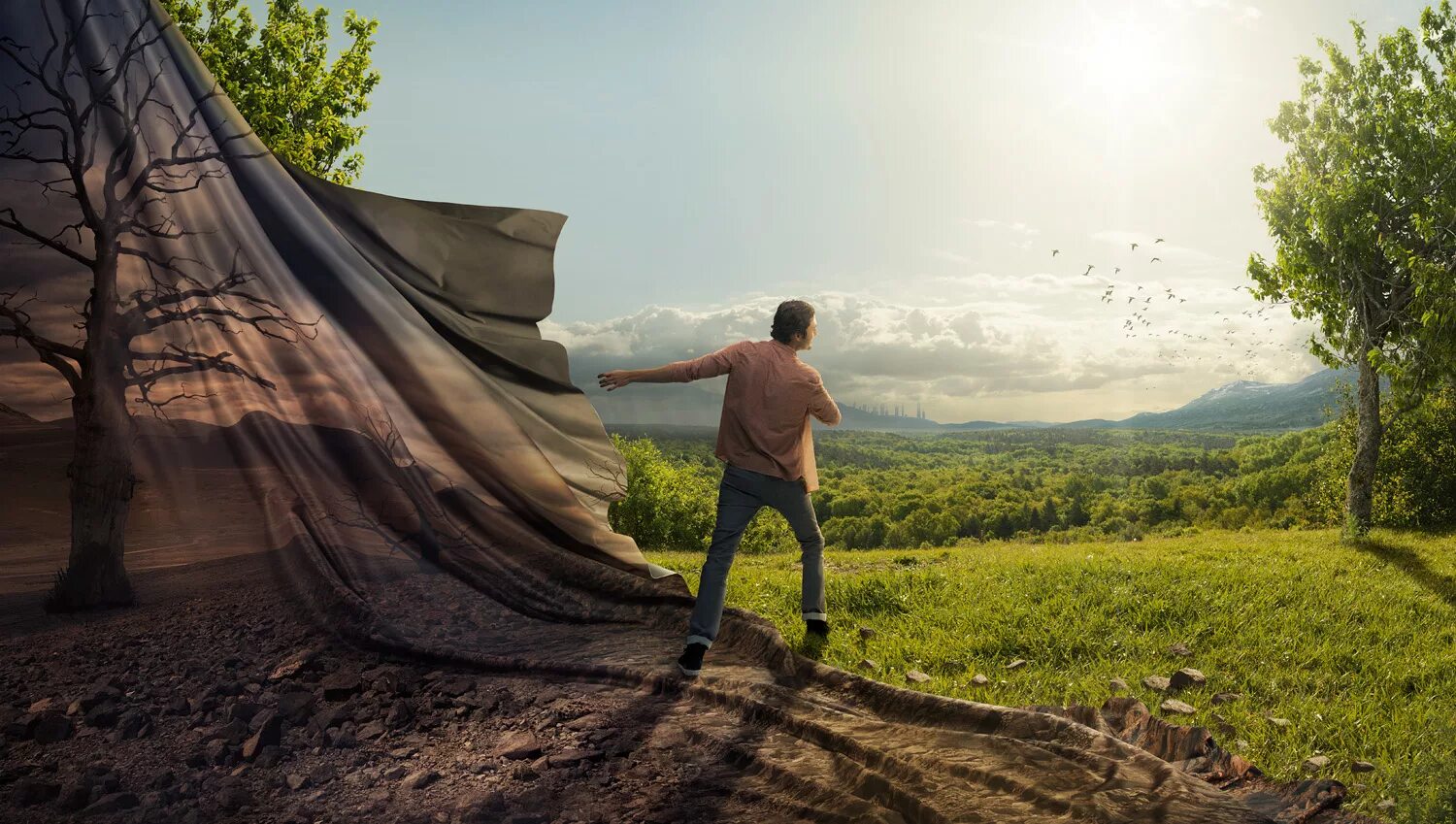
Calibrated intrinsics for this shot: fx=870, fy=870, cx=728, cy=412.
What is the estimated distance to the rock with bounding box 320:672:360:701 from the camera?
4430 mm

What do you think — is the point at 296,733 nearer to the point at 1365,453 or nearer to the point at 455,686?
the point at 455,686

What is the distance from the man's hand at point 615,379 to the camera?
195 inches

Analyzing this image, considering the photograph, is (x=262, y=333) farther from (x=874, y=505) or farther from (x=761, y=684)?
(x=874, y=505)

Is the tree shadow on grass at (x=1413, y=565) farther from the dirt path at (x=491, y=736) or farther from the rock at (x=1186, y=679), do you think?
the dirt path at (x=491, y=736)

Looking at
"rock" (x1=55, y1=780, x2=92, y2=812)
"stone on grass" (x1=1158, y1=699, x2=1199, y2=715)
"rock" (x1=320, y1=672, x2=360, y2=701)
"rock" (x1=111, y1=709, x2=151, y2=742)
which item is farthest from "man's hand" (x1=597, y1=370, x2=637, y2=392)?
"stone on grass" (x1=1158, y1=699, x2=1199, y2=715)

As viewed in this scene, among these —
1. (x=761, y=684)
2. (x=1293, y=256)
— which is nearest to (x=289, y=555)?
(x=761, y=684)

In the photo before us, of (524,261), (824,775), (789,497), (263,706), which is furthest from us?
(524,261)

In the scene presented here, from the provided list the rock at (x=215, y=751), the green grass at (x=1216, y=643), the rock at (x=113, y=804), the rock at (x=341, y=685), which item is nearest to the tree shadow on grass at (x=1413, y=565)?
the green grass at (x=1216, y=643)

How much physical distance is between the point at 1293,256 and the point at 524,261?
12.9 meters

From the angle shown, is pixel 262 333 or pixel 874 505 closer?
pixel 262 333

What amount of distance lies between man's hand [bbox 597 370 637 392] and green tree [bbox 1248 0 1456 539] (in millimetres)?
12625

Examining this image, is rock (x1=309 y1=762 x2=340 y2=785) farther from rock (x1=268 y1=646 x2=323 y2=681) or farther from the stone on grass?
the stone on grass

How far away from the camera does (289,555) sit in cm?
548

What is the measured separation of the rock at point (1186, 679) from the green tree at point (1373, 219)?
10305 millimetres
